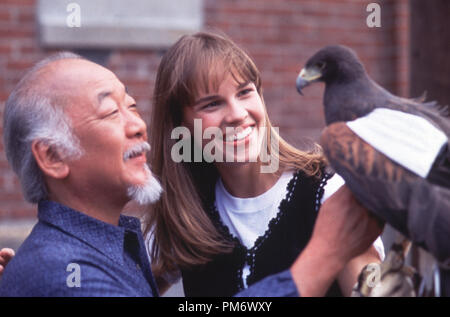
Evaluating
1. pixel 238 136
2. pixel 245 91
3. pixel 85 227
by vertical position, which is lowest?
pixel 85 227

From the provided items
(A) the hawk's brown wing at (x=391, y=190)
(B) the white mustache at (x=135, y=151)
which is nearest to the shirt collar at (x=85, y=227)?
(B) the white mustache at (x=135, y=151)

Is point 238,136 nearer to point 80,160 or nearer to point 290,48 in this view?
point 80,160

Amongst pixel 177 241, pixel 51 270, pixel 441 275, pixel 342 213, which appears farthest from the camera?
pixel 177 241

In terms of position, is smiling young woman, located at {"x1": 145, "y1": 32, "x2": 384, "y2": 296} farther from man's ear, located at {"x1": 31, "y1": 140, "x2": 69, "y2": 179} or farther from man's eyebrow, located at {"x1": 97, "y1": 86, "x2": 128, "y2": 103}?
man's ear, located at {"x1": 31, "y1": 140, "x2": 69, "y2": 179}

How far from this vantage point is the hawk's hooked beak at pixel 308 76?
1407 mm

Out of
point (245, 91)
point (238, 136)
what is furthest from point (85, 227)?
point (245, 91)

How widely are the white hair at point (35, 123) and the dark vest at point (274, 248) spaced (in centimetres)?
65

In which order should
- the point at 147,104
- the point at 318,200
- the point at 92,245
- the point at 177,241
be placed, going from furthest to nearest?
the point at 147,104 < the point at 177,241 < the point at 318,200 < the point at 92,245

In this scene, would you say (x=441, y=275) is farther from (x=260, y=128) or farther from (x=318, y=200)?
Result: (x=260, y=128)

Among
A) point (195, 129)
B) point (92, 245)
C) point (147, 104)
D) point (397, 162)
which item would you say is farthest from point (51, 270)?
point (147, 104)

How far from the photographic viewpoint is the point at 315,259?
1.43m

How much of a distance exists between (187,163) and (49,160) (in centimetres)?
56

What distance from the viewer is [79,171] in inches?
71.1

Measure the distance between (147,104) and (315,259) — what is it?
130 inches
